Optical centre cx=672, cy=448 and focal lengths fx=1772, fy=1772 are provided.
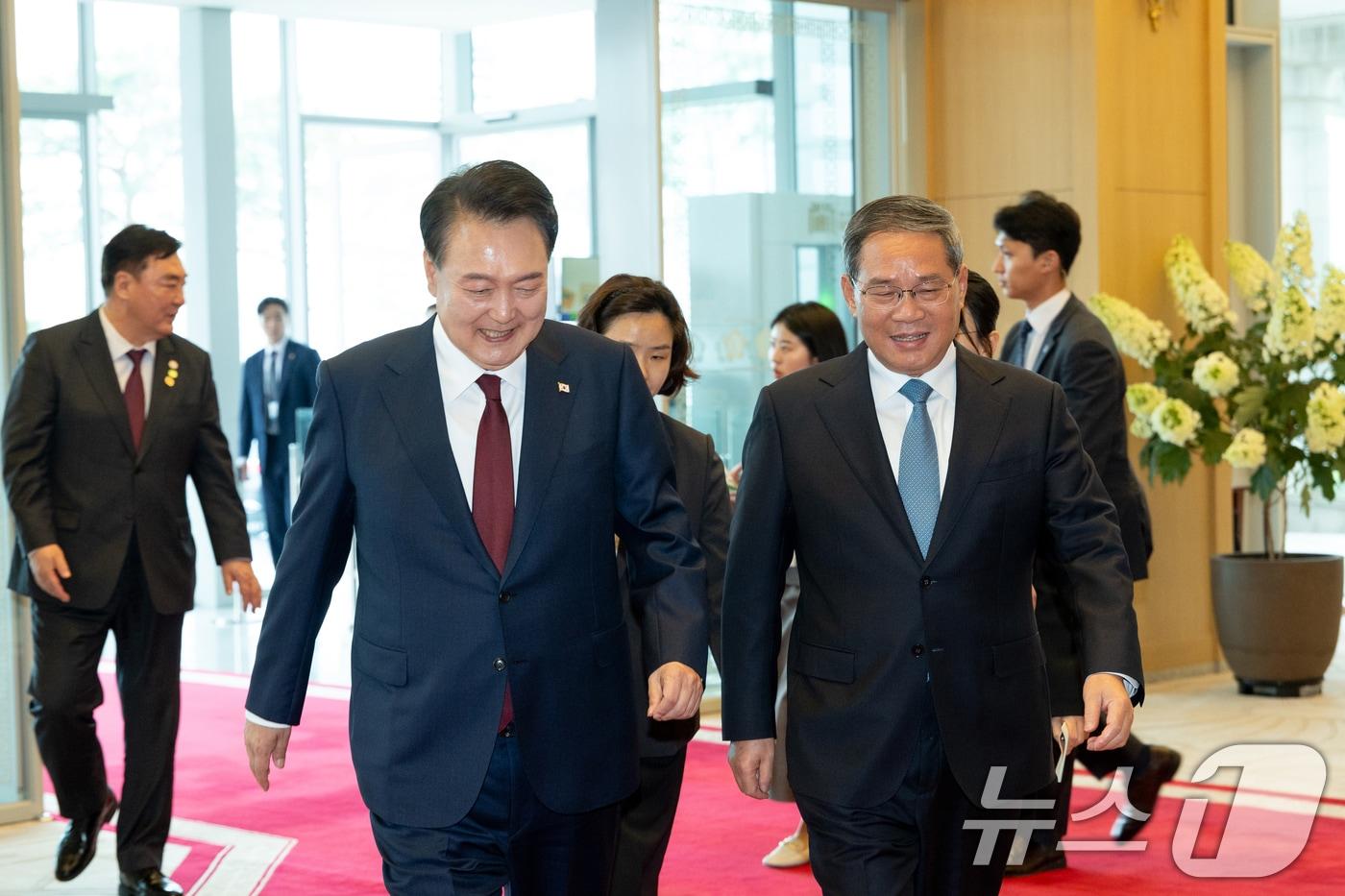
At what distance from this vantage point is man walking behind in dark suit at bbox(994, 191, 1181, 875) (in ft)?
16.3

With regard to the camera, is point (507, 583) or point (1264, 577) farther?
point (1264, 577)

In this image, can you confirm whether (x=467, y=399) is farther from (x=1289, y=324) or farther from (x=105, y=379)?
(x=1289, y=324)

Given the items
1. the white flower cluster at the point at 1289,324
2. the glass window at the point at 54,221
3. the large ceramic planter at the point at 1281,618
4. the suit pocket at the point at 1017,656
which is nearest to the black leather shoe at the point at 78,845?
the suit pocket at the point at 1017,656

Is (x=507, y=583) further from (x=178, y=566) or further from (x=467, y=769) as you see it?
(x=178, y=566)

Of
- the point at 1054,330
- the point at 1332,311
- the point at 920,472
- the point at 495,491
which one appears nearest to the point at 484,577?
the point at 495,491

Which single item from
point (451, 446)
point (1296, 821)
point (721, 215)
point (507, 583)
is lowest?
point (1296, 821)

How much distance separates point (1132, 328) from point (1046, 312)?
1.70m

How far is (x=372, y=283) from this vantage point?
583 inches

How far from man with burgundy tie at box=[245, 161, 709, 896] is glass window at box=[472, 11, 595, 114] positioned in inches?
434

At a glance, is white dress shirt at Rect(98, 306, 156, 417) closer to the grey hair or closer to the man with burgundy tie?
the man with burgundy tie

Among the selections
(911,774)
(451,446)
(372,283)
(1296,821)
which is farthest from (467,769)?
(372,283)

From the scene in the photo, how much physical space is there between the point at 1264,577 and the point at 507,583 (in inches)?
236

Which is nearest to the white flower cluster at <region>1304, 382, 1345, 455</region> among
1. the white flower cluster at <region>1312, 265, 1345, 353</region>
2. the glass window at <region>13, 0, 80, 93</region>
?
the white flower cluster at <region>1312, 265, 1345, 353</region>

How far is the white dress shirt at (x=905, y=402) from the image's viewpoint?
3.05m
